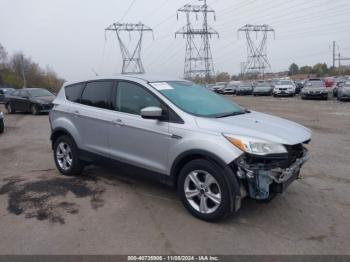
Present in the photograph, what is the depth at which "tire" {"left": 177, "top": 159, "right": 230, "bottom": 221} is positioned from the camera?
397 centimetres

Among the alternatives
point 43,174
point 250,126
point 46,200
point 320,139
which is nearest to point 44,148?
point 43,174

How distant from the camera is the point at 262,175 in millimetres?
3873

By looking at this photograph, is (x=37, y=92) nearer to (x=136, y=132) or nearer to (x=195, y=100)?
(x=136, y=132)

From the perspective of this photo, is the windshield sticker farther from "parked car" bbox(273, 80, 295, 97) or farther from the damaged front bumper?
"parked car" bbox(273, 80, 295, 97)

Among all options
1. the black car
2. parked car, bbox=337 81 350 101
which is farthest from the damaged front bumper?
parked car, bbox=337 81 350 101

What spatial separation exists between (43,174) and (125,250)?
3.34 metres

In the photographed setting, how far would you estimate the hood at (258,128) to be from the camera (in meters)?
3.98

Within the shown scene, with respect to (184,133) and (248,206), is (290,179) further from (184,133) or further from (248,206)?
(184,133)

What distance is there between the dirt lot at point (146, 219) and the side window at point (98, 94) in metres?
1.30

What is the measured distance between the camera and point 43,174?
6.32 meters

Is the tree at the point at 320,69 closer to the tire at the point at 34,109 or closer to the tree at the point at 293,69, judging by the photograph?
the tree at the point at 293,69

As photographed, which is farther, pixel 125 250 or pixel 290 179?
pixel 290 179

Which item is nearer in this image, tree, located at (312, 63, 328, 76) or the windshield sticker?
the windshield sticker

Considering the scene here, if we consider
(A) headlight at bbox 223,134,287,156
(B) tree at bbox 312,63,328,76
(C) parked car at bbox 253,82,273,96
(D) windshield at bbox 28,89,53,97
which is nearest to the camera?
(A) headlight at bbox 223,134,287,156
